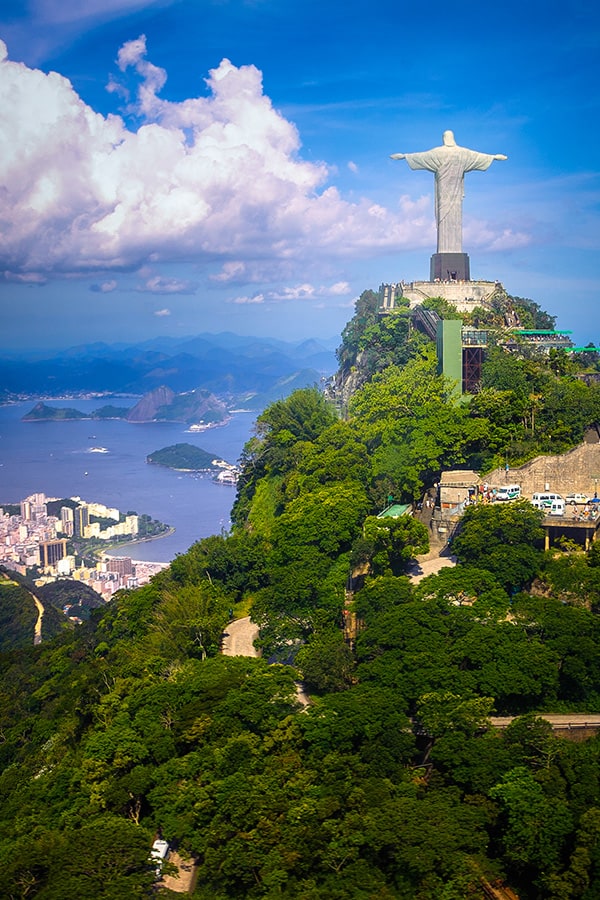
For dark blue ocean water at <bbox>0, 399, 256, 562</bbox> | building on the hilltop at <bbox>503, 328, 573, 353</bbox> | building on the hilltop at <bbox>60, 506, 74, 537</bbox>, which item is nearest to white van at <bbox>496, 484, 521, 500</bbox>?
building on the hilltop at <bbox>503, 328, 573, 353</bbox>

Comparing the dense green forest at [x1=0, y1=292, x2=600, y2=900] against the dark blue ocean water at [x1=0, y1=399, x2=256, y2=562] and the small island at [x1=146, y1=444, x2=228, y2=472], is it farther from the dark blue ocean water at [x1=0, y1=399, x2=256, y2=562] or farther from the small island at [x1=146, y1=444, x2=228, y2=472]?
the small island at [x1=146, y1=444, x2=228, y2=472]

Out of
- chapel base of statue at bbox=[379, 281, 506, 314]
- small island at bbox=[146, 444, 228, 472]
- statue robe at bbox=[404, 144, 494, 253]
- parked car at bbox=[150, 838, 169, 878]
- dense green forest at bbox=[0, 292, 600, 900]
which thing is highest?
statue robe at bbox=[404, 144, 494, 253]

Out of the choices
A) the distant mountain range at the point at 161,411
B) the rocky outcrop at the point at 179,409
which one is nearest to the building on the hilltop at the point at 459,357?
the distant mountain range at the point at 161,411

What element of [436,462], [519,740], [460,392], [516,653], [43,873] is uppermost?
[460,392]

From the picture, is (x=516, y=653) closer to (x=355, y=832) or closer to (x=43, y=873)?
(x=355, y=832)

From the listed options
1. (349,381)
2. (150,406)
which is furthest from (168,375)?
(349,381)

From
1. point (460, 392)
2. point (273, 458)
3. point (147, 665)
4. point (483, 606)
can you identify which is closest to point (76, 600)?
point (273, 458)
